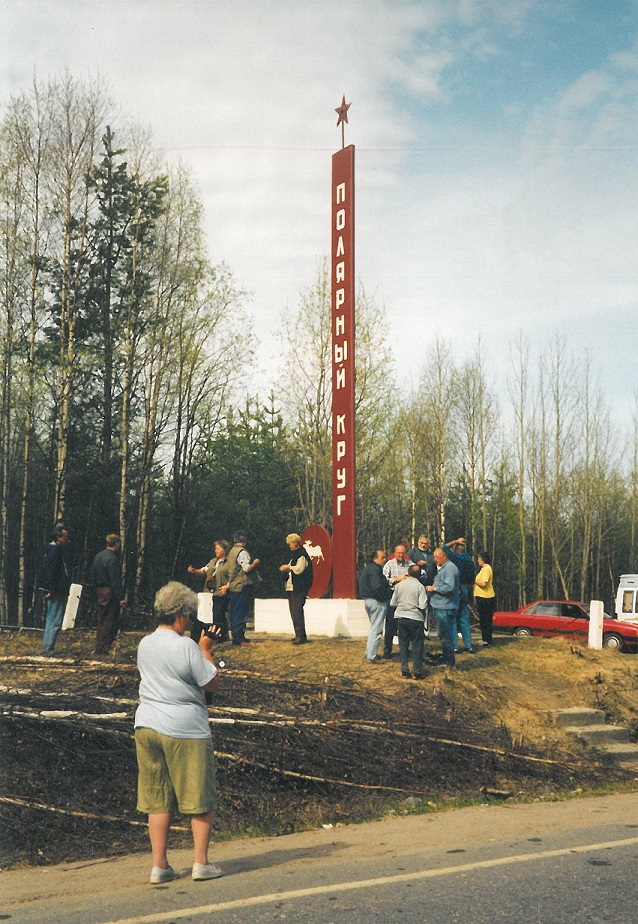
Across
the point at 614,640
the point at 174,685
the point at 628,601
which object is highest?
the point at 174,685

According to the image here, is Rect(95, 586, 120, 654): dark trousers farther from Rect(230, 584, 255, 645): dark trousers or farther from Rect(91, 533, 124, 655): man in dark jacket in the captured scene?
Rect(230, 584, 255, 645): dark trousers

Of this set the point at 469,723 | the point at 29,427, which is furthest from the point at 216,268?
the point at 469,723

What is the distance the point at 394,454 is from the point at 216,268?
39.4ft

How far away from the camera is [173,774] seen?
6.16 m

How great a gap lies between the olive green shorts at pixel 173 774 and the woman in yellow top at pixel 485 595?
11.4m

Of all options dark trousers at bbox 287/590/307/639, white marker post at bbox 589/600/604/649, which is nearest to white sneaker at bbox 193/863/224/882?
dark trousers at bbox 287/590/307/639

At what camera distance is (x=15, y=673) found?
40.4 ft

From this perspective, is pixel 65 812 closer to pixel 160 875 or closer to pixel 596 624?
pixel 160 875

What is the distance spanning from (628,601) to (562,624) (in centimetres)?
684

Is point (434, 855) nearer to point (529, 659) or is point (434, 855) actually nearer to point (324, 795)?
point (324, 795)

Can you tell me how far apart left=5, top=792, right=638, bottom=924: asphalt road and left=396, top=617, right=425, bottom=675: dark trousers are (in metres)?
4.58

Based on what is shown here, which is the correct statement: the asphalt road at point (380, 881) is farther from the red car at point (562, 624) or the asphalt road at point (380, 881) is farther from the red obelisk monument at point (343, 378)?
the red car at point (562, 624)

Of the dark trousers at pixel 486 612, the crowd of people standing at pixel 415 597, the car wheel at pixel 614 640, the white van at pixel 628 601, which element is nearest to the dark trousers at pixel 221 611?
the crowd of people standing at pixel 415 597

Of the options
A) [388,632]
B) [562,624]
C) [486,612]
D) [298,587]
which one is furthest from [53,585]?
[562,624]
